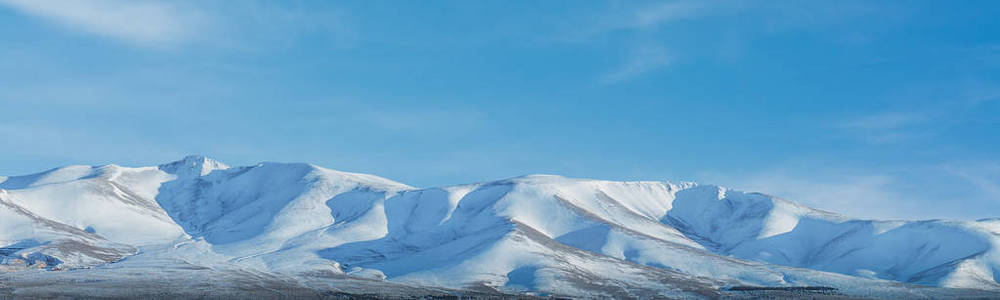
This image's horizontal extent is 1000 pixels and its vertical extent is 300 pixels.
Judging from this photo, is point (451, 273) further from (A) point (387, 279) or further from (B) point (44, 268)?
(B) point (44, 268)

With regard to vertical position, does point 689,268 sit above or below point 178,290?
above

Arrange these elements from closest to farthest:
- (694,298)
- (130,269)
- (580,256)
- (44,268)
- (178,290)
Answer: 1. (178,290)
2. (694,298)
3. (130,269)
4. (44,268)
5. (580,256)

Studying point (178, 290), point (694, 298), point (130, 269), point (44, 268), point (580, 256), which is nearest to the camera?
point (178, 290)

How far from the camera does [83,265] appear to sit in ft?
570

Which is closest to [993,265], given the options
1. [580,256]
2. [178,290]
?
[580,256]

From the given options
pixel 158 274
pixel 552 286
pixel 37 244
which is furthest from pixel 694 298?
pixel 37 244

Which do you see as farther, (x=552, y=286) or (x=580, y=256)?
(x=580, y=256)

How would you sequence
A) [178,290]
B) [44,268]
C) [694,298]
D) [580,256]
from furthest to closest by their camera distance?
[580,256] < [44,268] < [694,298] < [178,290]

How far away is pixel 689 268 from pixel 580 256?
21.3 meters

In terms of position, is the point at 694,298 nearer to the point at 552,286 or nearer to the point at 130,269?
the point at 552,286

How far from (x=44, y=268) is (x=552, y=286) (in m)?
91.7

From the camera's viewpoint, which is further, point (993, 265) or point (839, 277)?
point (993, 265)

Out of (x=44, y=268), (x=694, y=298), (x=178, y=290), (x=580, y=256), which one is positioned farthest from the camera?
(x=580, y=256)

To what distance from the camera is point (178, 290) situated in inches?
4798
